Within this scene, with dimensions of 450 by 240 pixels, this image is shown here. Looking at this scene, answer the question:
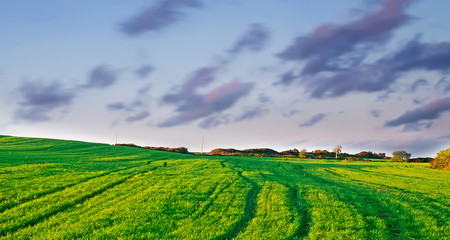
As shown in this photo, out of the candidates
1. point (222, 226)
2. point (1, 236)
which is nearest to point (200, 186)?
point (222, 226)

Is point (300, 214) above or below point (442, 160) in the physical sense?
below

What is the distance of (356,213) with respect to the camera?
15.1 m

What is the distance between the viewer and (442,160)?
51.2 metres

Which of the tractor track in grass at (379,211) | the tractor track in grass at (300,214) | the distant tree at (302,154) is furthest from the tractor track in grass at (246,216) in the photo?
the distant tree at (302,154)

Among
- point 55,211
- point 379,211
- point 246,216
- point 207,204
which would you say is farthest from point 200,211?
point 379,211

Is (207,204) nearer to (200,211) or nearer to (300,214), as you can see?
(200,211)

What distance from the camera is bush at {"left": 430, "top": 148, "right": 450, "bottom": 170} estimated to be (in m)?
50.1

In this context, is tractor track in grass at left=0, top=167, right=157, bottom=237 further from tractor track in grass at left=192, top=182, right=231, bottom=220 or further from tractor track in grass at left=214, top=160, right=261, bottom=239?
tractor track in grass at left=214, top=160, right=261, bottom=239

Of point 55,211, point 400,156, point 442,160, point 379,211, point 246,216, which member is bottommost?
point 55,211

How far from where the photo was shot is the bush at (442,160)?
50056 millimetres

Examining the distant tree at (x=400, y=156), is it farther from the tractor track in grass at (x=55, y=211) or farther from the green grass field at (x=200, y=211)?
the tractor track in grass at (x=55, y=211)

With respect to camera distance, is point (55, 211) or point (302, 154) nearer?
point (55, 211)

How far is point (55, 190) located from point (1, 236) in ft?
24.8

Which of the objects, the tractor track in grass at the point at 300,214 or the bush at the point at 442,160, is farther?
the bush at the point at 442,160
